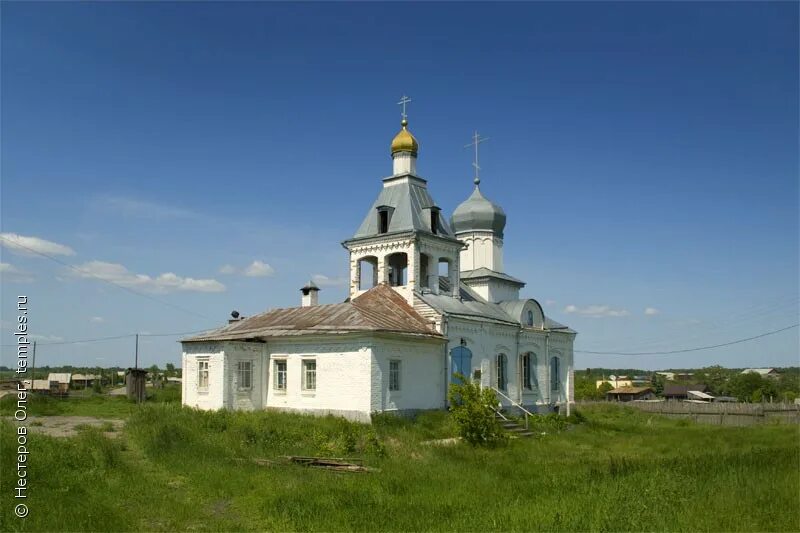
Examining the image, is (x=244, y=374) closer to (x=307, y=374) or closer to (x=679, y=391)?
(x=307, y=374)

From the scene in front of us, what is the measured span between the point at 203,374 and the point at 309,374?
3707 millimetres

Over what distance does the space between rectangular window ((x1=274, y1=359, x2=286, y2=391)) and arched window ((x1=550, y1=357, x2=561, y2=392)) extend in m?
13.3

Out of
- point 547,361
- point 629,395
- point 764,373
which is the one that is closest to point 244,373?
point 547,361

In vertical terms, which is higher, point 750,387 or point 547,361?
point 547,361

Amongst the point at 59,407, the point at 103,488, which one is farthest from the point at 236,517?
the point at 59,407

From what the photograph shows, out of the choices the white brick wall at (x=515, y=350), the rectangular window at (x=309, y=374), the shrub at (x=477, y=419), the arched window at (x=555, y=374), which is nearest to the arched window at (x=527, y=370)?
the white brick wall at (x=515, y=350)

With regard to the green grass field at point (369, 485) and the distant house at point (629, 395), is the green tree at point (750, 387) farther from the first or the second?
the green grass field at point (369, 485)

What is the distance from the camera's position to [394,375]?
75.6 feet

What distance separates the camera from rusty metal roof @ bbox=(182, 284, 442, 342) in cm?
2262

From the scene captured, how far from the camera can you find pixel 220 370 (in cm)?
2323

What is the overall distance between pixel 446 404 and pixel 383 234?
22.2 ft

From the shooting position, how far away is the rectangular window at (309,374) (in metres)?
23.3

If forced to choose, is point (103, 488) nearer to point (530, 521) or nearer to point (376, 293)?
point (530, 521)

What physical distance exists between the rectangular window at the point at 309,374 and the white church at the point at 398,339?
0.03 meters
